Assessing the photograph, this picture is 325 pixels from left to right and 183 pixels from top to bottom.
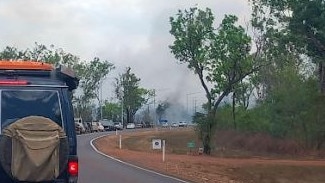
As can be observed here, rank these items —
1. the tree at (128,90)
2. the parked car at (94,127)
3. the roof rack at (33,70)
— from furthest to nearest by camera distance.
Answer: the tree at (128,90), the parked car at (94,127), the roof rack at (33,70)

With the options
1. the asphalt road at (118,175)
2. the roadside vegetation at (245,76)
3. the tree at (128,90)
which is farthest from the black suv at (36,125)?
the tree at (128,90)

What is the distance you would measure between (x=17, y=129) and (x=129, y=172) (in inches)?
715

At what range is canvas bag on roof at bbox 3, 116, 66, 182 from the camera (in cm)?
858

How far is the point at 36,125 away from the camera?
876cm

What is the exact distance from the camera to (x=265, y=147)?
5756 centimetres

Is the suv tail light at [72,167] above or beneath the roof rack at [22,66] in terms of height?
beneath

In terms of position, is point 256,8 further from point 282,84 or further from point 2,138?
point 2,138

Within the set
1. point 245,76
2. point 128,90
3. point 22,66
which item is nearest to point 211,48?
point 245,76

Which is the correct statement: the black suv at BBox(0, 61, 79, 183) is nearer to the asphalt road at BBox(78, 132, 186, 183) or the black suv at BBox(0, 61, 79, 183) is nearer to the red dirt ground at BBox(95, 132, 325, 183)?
the asphalt road at BBox(78, 132, 186, 183)

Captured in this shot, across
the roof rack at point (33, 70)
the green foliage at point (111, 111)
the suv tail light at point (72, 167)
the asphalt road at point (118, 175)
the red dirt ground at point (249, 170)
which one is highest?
the green foliage at point (111, 111)

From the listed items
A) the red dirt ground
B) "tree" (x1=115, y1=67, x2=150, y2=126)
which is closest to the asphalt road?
the red dirt ground

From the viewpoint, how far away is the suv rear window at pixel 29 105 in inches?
363

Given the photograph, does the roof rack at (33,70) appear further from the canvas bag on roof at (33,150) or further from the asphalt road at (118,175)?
the asphalt road at (118,175)

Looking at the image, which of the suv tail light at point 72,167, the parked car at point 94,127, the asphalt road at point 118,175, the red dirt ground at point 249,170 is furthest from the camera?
the parked car at point 94,127
